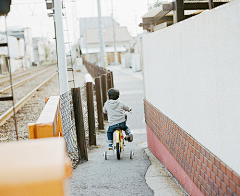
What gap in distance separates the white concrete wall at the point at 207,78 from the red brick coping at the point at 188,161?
8 cm

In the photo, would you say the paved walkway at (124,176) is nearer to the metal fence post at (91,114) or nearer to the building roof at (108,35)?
the metal fence post at (91,114)

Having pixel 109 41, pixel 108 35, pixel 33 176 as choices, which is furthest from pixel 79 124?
pixel 108 35

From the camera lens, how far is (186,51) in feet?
12.4

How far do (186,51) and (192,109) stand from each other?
2.07 ft

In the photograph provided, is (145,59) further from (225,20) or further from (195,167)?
(225,20)

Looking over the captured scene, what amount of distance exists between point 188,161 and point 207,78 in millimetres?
1163

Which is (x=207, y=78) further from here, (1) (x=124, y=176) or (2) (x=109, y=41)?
(2) (x=109, y=41)

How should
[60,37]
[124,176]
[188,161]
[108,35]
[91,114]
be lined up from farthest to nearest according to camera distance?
[108,35] < [91,114] < [60,37] < [124,176] < [188,161]

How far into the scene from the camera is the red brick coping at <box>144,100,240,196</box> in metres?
2.75

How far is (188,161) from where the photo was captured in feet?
12.7

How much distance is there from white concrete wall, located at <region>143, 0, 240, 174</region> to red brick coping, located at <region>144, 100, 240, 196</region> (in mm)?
83

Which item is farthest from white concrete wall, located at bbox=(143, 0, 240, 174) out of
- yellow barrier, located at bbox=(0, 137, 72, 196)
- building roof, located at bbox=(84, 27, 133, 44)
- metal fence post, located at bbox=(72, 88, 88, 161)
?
building roof, located at bbox=(84, 27, 133, 44)

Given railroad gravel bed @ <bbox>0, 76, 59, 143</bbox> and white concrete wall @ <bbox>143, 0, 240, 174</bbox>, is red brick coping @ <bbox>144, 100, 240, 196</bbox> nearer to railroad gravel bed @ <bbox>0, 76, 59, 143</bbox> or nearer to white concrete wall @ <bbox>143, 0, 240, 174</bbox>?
white concrete wall @ <bbox>143, 0, 240, 174</bbox>

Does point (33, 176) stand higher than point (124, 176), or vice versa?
point (33, 176)
